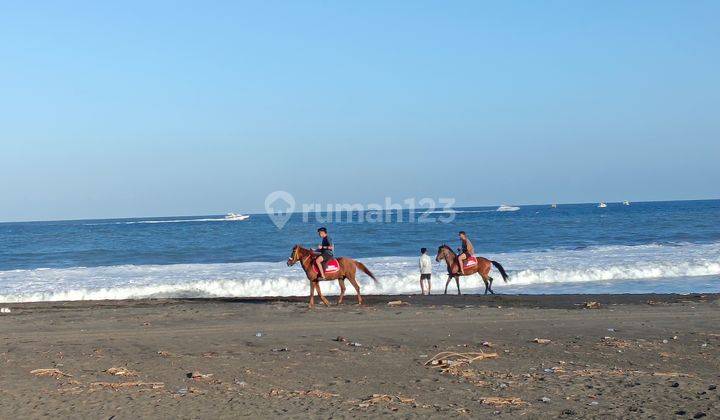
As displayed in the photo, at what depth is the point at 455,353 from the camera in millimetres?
10562

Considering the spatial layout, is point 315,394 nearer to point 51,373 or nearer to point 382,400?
point 382,400

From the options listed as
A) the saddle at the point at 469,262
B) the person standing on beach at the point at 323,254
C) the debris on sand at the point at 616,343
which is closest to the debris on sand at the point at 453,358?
the debris on sand at the point at 616,343

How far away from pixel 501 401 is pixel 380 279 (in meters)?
19.0

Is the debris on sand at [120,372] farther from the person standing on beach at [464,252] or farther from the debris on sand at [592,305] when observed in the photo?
the person standing on beach at [464,252]

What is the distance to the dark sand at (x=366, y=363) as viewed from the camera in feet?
25.6

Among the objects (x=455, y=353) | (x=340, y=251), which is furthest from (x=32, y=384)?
(x=340, y=251)

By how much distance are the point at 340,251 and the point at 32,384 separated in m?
35.4

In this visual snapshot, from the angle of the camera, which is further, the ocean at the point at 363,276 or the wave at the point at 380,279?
the ocean at the point at 363,276

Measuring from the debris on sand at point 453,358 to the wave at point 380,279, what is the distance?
1361 cm

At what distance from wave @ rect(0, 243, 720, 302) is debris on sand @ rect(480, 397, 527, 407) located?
16.1m

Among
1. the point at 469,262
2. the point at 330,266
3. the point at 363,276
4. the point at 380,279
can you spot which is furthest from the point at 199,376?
the point at 363,276

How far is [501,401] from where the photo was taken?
782cm

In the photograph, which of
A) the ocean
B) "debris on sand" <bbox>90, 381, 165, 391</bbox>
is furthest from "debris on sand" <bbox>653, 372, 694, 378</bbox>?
the ocean

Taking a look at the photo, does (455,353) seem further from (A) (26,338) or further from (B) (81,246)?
(B) (81,246)
